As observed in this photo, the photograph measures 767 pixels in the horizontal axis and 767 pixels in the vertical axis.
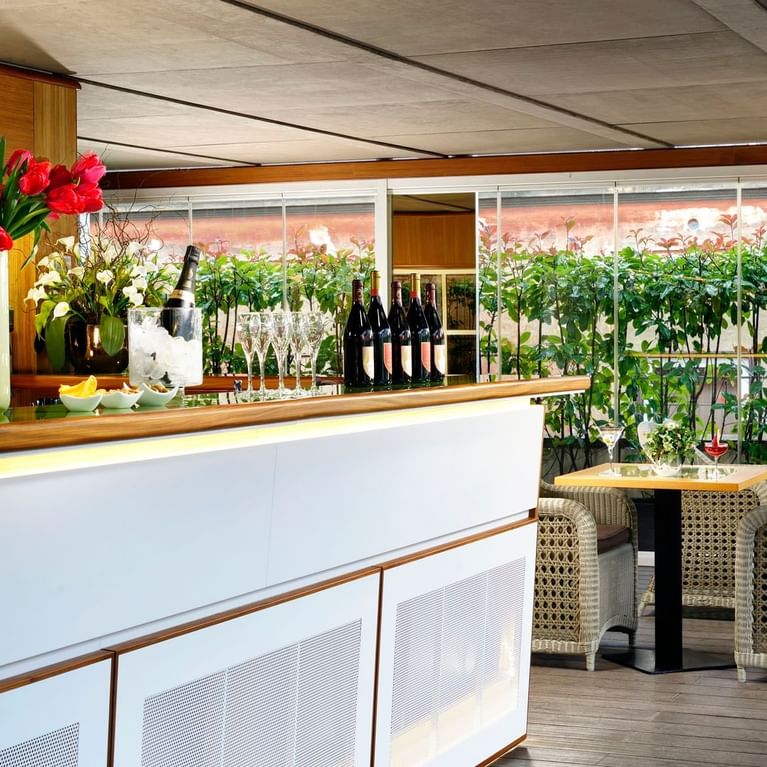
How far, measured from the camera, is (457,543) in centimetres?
372

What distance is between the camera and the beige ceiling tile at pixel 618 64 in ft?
16.0

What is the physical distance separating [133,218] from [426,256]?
3.16 meters

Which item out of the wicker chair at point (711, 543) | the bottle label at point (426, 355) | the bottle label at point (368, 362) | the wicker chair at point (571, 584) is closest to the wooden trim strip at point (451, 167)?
the wicker chair at point (711, 543)

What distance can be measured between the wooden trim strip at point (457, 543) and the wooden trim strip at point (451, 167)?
15.9 ft

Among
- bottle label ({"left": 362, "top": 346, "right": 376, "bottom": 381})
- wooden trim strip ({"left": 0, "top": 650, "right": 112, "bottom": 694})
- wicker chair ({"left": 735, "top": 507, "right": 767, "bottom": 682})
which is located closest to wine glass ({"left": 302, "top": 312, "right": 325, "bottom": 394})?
bottle label ({"left": 362, "top": 346, "right": 376, "bottom": 381})

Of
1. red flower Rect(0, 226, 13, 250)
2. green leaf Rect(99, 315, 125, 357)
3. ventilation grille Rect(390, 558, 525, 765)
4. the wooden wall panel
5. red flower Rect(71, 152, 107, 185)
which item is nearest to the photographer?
red flower Rect(0, 226, 13, 250)

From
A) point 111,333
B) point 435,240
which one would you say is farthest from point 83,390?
point 435,240

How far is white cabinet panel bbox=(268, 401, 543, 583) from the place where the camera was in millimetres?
2939

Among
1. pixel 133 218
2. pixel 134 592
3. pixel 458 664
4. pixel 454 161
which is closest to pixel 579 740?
pixel 458 664

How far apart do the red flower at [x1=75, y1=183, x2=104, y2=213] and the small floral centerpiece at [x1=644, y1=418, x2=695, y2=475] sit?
3.42 m

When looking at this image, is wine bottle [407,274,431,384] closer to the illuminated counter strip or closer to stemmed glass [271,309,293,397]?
the illuminated counter strip

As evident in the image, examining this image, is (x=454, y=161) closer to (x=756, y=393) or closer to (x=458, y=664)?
(x=756, y=393)

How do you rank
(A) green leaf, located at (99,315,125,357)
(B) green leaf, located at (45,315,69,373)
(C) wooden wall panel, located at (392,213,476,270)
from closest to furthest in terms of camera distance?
(A) green leaf, located at (99,315,125,357)
(B) green leaf, located at (45,315,69,373)
(C) wooden wall panel, located at (392,213,476,270)

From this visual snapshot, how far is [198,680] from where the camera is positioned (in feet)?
8.55
